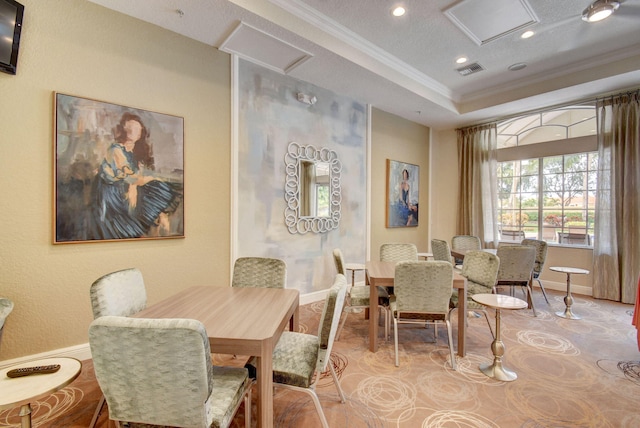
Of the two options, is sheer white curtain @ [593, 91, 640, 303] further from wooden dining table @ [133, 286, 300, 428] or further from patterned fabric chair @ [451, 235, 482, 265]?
wooden dining table @ [133, 286, 300, 428]

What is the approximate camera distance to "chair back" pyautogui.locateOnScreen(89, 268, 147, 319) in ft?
5.31

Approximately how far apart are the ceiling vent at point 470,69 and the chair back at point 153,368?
4.64 metres

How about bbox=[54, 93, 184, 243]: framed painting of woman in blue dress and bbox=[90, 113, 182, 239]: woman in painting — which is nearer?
bbox=[54, 93, 184, 243]: framed painting of woman in blue dress

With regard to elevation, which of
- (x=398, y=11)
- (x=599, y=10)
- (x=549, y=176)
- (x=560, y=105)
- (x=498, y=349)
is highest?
(x=398, y=11)

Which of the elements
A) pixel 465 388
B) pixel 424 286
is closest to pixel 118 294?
pixel 424 286

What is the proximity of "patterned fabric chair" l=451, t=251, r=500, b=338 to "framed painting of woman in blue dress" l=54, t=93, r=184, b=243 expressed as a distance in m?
3.01

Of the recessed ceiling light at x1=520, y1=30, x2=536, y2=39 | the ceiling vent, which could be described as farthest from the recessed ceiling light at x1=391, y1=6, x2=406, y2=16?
the ceiling vent

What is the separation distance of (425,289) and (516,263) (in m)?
1.91

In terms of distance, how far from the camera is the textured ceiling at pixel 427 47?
276cm

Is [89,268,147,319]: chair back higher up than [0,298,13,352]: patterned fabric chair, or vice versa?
[89,268,147,319]: chair back

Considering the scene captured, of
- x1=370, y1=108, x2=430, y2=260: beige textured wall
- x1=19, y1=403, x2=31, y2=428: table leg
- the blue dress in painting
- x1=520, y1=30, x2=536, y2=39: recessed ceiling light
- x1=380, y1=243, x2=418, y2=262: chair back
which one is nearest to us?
x1=19, y1=403, x2=31, y2=428: table leg

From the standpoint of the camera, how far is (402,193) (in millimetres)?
5449

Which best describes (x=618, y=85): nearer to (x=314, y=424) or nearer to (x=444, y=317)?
(x=444, y=317)

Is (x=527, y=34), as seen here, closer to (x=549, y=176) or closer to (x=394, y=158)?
(x=394, y=158)
